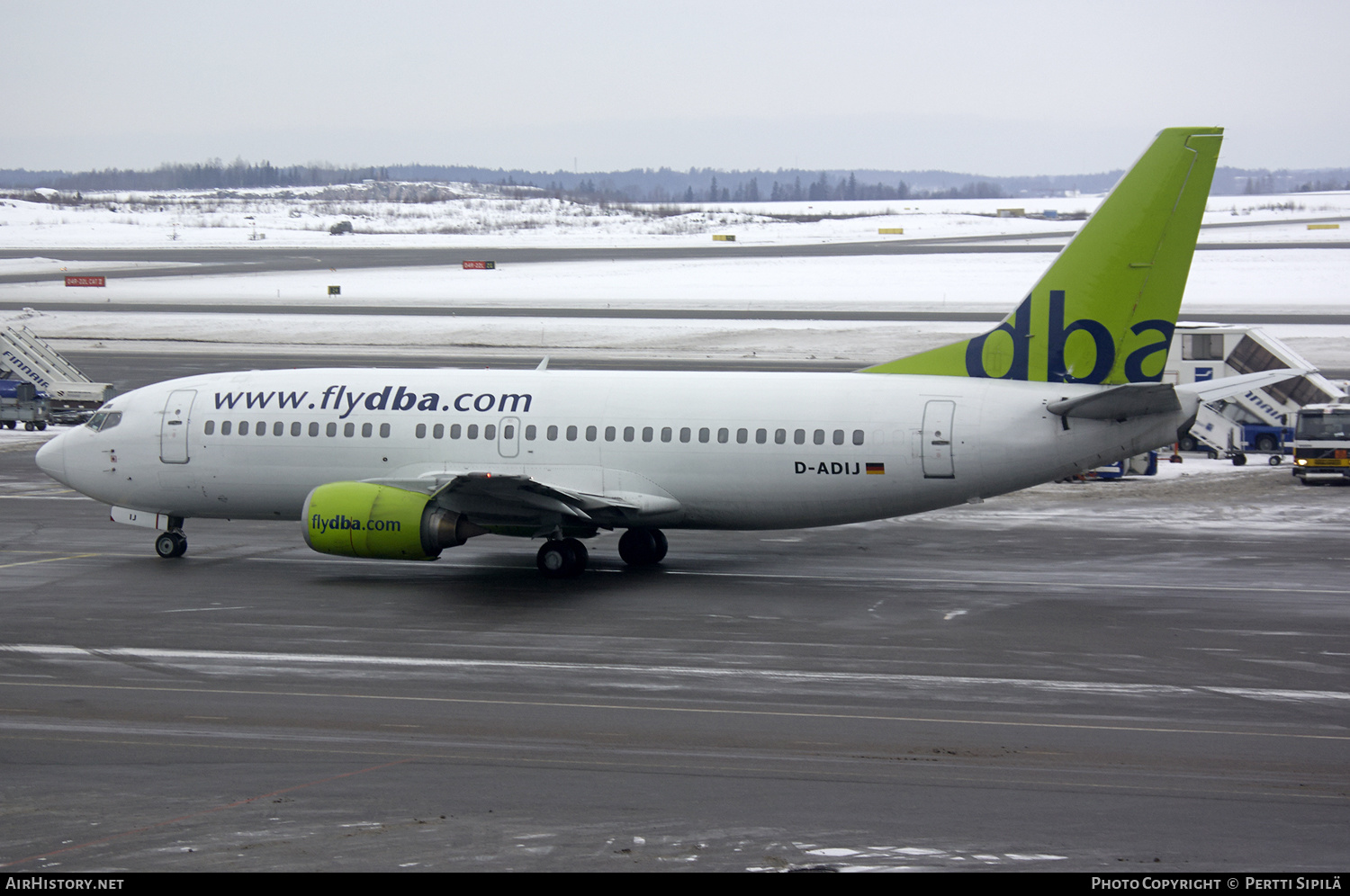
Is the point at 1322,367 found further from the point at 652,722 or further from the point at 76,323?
the point at 76,323

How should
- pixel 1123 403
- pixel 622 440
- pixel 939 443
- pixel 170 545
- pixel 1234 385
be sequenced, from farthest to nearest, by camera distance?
1. pixel 170 545
2. pixel 622 440
3. pixel 1234 385
4. pixel 939 443
5. pixel 1123 403

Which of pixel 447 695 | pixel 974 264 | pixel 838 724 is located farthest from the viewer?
pixel 974 264

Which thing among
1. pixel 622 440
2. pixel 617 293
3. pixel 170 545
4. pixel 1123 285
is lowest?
pixel 170 545

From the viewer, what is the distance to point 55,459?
29891mm

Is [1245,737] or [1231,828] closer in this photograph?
[1231,828]

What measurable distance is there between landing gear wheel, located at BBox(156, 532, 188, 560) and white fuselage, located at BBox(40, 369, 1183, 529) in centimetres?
57

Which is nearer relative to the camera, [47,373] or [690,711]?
[690,711]

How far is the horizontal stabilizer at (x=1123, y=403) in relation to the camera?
23500mm

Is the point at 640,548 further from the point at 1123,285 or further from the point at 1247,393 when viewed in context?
the point at 1247,393

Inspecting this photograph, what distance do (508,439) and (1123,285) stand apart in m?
12.2

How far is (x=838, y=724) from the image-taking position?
1670 cm

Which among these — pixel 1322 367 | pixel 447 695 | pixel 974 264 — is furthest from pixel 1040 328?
pixel 974 264

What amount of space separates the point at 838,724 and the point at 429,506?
35.5ft

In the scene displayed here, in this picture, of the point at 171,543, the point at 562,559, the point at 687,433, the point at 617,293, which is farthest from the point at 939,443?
the point at 617,293
